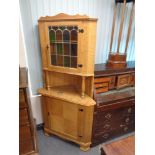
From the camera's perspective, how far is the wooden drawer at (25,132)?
4.12 ft

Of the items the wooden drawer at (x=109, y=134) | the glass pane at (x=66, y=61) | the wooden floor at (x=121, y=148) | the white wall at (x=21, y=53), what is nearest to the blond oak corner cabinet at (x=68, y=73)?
the glass pane at (x=66, y=61)

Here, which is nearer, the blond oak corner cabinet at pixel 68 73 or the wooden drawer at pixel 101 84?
the blond oak corner cabinet at pixel 68 73

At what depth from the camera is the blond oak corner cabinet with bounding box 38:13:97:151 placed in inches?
55.8

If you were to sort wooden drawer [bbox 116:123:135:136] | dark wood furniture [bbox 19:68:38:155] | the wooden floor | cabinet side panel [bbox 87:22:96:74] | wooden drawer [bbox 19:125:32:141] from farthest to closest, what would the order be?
wooden drawer [bbox 116:123:135:136], cabinet side panel [bbox 87:22:96:74], wooden drawer [bbox 19:125:32:141], dark wood furniture [bbox 19:68:38:155], the wooden floor

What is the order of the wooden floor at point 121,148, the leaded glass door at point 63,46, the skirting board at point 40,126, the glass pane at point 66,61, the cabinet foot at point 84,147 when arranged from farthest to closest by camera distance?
the skirting board at point 40,126, the cabinet foot at point 84,147, the glass pane at point 66,61, the leaded glass door at point 63,46, the wooden floor at point 121,148

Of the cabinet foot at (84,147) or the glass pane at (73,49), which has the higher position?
the glass pane at (73,49)

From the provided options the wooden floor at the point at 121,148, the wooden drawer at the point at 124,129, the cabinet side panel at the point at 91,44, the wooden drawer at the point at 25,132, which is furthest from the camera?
the wooden drawer at the point at 124,129

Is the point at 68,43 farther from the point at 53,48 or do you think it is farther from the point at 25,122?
the point at 25,122

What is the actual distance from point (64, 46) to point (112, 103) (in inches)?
35.9

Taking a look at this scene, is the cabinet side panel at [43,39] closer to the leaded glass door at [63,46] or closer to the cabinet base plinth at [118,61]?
the leaded glass door at [63,46]

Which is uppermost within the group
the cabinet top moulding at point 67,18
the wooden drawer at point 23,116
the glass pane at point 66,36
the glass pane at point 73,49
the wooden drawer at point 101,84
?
the cabinet top moulding at point 67,18

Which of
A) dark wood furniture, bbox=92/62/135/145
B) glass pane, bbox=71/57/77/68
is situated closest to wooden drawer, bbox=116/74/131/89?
dark wood furniture, bbox=92/62/135/145

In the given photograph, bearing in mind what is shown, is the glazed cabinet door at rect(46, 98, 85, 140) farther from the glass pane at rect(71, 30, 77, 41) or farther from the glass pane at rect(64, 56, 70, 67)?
the glass pane at rect(71, 30, 77, 41)
